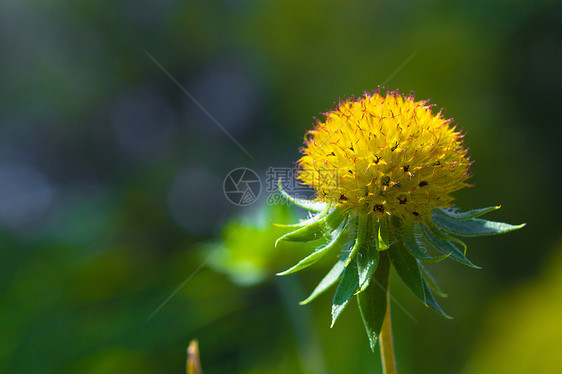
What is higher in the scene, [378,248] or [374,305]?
[378,248]

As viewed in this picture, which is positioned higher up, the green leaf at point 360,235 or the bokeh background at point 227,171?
the bokeh background at point 227,171

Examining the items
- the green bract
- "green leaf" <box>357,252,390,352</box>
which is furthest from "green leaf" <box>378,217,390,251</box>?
"green leaf" <box>357,252,390,352</box>

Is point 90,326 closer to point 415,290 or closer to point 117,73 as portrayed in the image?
point 415,290

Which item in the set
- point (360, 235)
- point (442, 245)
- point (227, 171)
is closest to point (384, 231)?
point (360, 235)

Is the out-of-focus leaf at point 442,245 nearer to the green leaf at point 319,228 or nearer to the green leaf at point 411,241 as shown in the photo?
the green leaf at point 411,241

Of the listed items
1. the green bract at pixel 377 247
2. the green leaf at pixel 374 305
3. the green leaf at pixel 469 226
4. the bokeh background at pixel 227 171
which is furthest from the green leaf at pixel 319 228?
the bokeh background at pixel 227 171

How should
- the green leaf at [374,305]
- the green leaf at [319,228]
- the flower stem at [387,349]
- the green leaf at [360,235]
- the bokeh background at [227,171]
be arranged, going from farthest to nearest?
the bokeh background at [227,171] < the green leaf at [319,228] < the green leaf at [360,235] < the green leaf at [374,305] < the flower stem at [387,349]

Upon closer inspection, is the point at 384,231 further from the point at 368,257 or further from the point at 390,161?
the point at 390,161
